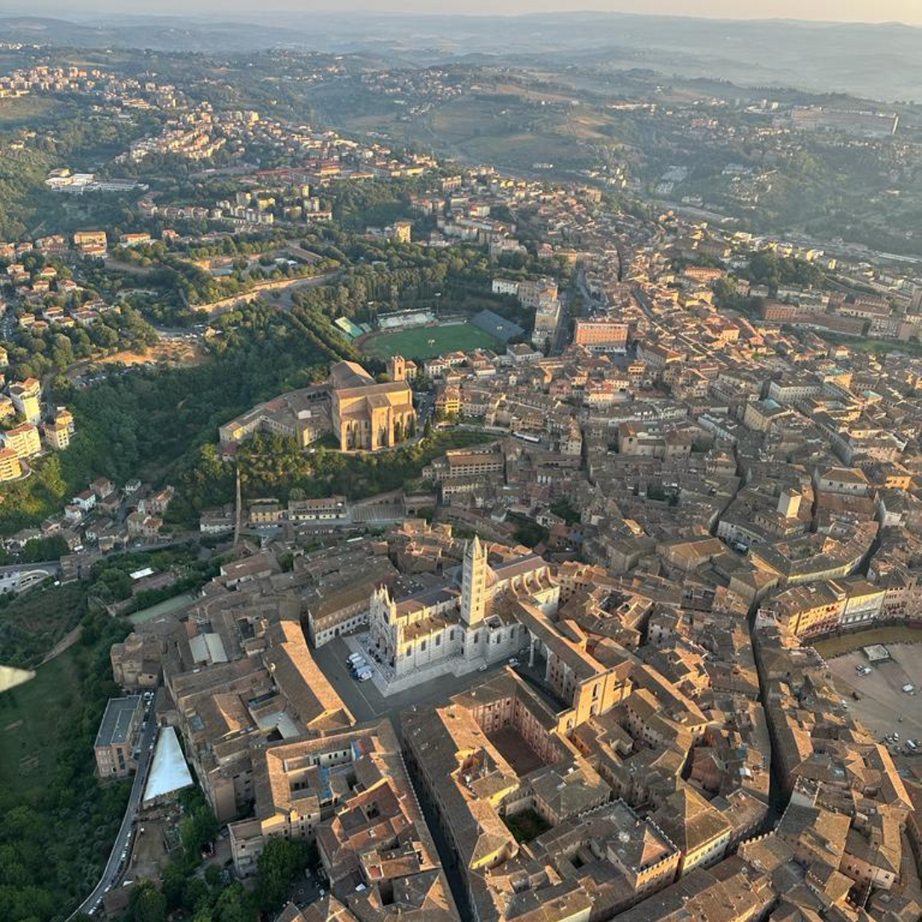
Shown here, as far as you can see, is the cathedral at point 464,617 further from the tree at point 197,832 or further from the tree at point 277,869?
the tree at point 197,832

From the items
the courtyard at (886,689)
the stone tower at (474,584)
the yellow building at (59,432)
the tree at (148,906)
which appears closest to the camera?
the tree at (148,906)

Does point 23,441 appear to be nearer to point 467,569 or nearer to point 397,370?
point 397,370

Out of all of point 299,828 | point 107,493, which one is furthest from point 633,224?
point 299,828

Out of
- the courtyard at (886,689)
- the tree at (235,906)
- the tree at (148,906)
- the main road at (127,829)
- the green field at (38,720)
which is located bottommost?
the green field at (38,720)

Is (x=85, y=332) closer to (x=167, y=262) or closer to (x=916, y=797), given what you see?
(x=167, y=262)

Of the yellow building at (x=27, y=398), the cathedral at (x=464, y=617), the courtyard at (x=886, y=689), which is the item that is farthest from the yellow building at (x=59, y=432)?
the courtyard at (x=886, y=689)

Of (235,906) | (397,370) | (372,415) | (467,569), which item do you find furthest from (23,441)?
(235,906)
